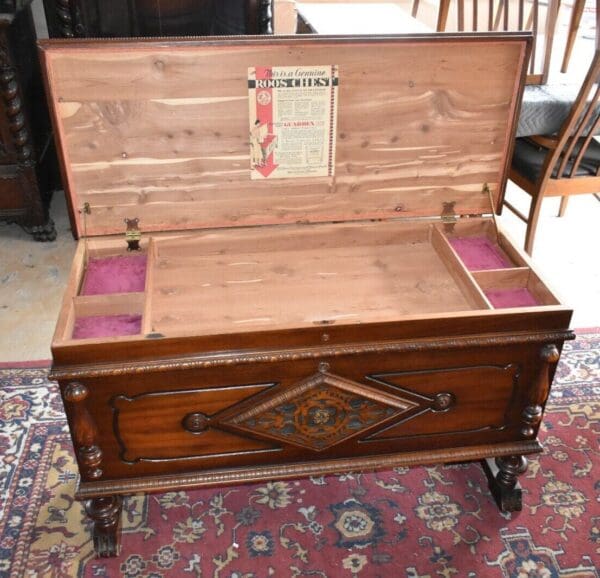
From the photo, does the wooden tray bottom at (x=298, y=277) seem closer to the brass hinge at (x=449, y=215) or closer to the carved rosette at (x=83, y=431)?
the brass hinge at (x=449, y=215)

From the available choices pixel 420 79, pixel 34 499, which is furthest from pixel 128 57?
pixel 34 499

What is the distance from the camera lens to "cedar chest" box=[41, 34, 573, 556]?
126cm

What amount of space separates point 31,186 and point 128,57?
1448 mm

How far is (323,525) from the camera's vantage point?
1551 mm

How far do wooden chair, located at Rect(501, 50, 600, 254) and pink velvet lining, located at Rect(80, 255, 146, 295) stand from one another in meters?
1.40

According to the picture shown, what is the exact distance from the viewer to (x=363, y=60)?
56.9 inches

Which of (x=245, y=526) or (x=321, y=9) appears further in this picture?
(x=321, y=9)

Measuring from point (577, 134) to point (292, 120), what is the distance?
1281 mm

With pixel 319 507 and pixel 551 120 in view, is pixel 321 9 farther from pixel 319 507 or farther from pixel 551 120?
pixel 319 507

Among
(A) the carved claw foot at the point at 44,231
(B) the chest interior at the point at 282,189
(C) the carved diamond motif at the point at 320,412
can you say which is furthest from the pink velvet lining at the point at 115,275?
(A) the carved claw foot at the point at 44,231

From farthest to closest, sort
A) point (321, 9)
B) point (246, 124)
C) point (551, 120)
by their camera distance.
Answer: point (321, 9) → point (551, 120) → point (246, 124)

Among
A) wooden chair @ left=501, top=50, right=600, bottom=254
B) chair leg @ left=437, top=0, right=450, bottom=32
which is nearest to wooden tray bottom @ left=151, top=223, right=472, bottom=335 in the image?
wooden chair @ left=501, top=50, right=600, bottom=254

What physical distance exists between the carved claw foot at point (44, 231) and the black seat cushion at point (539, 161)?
76.5 inches

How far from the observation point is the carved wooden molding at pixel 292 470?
1.35m
